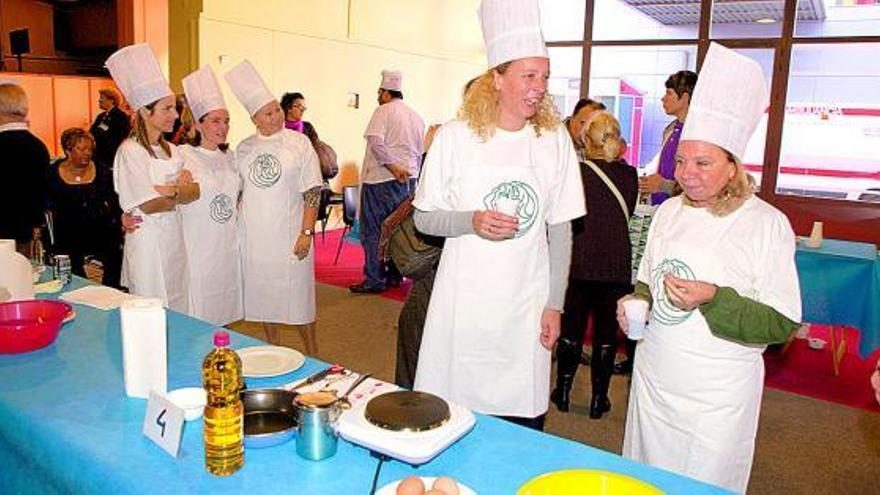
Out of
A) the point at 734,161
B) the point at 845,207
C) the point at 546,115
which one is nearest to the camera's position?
the point at 734,161

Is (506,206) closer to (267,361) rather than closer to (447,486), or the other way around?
(267,361)

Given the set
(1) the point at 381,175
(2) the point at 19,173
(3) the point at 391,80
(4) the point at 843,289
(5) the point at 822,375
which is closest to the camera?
(2) the point at 19,173

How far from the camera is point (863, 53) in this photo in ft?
24.6

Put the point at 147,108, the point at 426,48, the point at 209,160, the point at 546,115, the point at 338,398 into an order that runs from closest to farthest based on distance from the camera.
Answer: the point at 338,398 → the point at 546,115 → the point at 147,108 → the point at 209,160 → the point at 426,48

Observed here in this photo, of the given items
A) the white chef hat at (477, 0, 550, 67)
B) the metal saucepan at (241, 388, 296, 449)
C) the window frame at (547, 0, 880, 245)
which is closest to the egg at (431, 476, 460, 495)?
the metal saucepan at (241, 388, 296, 449)

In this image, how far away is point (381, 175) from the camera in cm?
589

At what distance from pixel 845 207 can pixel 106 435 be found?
26.6 feet

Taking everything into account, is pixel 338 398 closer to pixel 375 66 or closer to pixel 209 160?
pixel 209 160

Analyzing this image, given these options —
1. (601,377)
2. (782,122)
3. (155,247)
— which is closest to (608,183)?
(601,377)

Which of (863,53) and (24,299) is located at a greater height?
(863,53)

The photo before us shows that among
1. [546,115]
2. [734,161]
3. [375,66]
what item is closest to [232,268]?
[546,115]

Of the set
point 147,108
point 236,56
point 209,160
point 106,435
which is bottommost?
point 106,435

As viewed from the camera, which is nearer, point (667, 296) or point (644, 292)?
point (667, 296)

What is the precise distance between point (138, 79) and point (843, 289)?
12.1 ft
